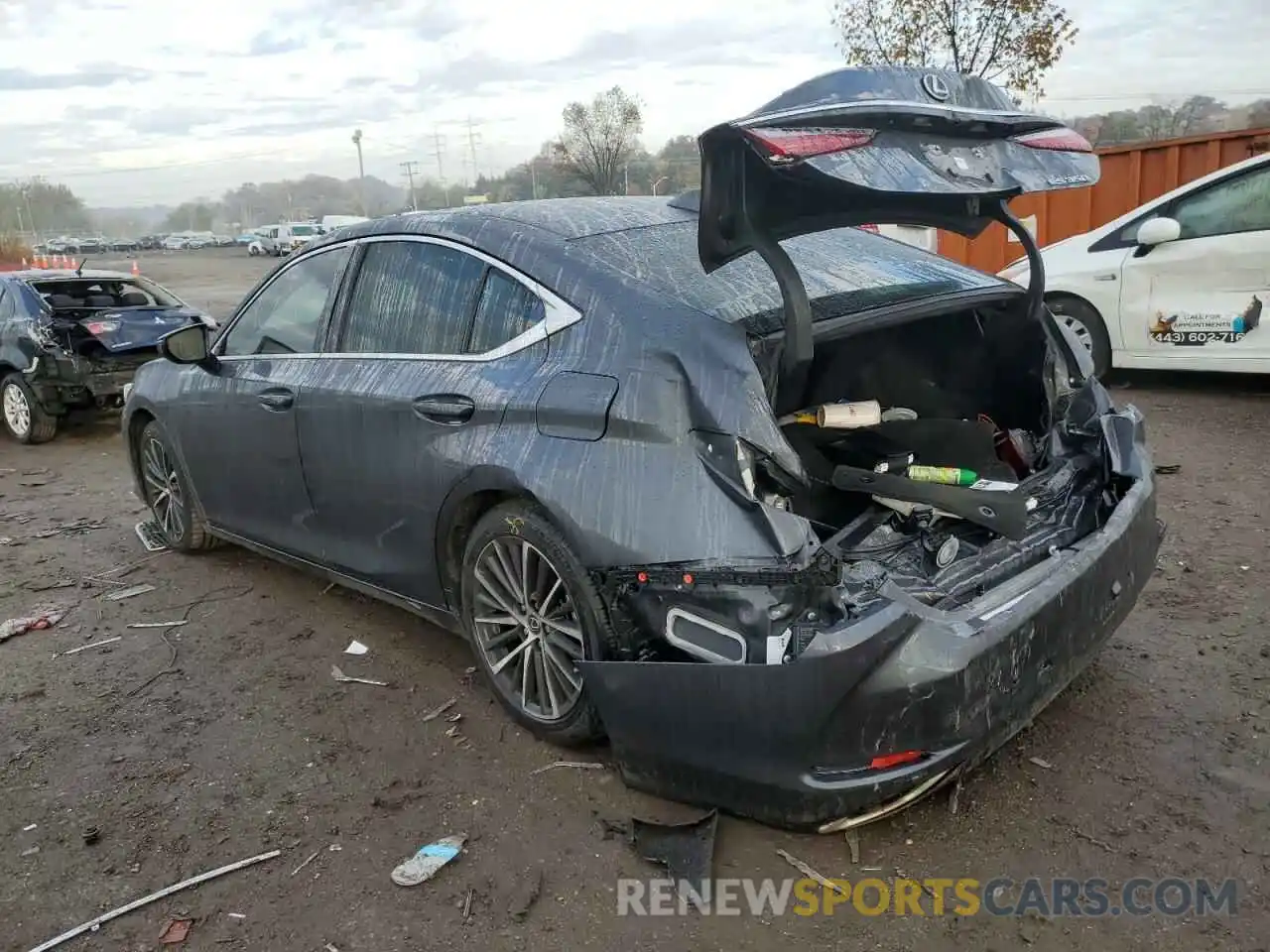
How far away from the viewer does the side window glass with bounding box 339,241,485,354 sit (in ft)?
10.9

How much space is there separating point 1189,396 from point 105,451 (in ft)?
28.2

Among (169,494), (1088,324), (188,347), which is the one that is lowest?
(169,494)

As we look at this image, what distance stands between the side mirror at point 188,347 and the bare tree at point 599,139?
25.0 m

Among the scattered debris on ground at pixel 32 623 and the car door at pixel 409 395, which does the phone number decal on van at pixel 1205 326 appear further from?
the scattered debris on ground at pixel 32 623

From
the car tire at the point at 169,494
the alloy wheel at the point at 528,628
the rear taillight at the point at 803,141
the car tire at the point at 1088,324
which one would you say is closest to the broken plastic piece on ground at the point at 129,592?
the car tire at the point at 169,494

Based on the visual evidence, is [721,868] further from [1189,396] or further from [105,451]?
A: [105,451]

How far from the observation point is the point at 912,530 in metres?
2.98

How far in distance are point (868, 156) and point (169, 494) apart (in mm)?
4180

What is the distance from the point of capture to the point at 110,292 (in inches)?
372

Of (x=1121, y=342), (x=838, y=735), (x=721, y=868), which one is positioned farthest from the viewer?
(x=1121, y=342)

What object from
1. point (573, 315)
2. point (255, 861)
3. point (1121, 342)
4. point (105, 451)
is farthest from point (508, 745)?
point (105, 451)

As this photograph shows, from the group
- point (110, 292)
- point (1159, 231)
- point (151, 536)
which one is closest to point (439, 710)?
point (151, 536)

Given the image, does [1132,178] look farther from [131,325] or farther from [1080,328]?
[131,325]

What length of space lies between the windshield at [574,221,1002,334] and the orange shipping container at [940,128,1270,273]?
20.9ft
